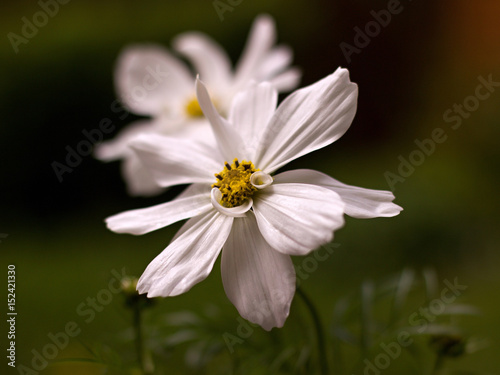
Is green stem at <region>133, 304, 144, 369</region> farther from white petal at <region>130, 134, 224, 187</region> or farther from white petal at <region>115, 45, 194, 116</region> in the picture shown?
white petal at <region>115, 45, 194, 116</region>

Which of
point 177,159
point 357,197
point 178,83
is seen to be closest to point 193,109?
point 178,83

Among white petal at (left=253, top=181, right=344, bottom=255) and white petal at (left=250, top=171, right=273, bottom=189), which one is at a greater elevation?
white petal at (left=250, top=171, right=273, bottom=189)

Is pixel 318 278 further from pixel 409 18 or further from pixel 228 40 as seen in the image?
pixel 409 18

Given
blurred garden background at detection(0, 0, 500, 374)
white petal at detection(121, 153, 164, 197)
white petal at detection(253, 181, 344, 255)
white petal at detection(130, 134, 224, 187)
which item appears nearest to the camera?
→ white petal at detection(253, 181, 344, 255)

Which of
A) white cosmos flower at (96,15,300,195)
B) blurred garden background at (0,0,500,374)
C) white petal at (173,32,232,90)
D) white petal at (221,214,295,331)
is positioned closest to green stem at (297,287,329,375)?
white petal at (221,214,295,331)

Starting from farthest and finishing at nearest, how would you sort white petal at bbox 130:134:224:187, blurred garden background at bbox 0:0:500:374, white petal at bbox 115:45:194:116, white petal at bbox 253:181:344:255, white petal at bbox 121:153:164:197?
blurred garden background at bbox 0:0:500:374
white petal at bbox 115:45:194:116
white petal at bbox 121:153:164:197
white petal at bbox 130:134:224:187
white petal at bbox 253:181:344:255

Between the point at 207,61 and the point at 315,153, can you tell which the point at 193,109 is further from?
the point at 315,153

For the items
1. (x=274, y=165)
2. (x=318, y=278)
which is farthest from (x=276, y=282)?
(x=318, y=278)

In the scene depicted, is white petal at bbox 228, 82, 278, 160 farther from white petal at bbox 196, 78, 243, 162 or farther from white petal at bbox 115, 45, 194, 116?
white petal at bbox 115, 45, 194, 116

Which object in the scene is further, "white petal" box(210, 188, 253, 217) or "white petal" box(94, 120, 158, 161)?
"white petal" box(94, 120, 158, 161)

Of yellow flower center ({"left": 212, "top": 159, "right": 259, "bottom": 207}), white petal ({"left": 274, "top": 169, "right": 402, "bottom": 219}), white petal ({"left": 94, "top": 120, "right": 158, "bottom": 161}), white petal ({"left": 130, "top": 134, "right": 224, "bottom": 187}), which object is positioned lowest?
white petal ({"left": 274, "top": 169, "right": 402, "bottom": 219})
